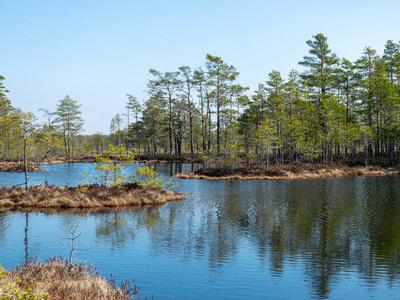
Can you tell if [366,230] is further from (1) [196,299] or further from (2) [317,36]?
(2) [317,36]

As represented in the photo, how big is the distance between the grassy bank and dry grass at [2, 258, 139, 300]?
33.0 meters

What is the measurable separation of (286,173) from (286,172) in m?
0.26

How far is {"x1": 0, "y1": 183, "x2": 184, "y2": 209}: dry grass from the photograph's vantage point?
76.0 ft

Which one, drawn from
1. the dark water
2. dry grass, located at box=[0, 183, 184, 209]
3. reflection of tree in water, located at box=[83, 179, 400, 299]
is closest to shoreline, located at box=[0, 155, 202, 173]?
dry grass, located at box=[0, 183, 184, 209]

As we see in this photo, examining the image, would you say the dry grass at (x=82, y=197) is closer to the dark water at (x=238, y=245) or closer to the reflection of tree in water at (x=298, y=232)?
the dark water at (x=238, y=245)

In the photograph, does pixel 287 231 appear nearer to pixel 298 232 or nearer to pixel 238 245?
pixel 298 232

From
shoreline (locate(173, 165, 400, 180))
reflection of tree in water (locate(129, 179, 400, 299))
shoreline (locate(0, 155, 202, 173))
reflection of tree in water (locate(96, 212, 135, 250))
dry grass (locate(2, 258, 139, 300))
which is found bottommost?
reflection of tree in water (locate(96, 212, 135, 250))

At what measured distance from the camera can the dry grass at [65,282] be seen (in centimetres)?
770

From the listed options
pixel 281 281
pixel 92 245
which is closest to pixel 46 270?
pixel 92 245

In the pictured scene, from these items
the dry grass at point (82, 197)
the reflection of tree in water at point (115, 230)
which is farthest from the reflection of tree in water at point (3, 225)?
the reflection of tree in water at point (115, 230)

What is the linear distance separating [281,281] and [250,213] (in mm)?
10768

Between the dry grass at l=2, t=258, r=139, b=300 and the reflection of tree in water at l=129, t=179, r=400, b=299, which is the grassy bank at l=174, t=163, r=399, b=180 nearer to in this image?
the reflection of tree in water at l=129, t=179, r=400, b=299

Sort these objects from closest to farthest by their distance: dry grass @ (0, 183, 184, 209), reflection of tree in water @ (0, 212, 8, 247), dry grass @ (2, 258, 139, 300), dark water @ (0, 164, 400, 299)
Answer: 1. dry grass @ (2, 258, 139, 300)
2. dark water @ (0, 164, 400, 299)
3. reflection of tree in water @ (0, 212, 8, 247)
4. dry grass @ (0, 183, 184, 209)

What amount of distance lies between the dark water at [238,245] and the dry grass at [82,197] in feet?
6.07
